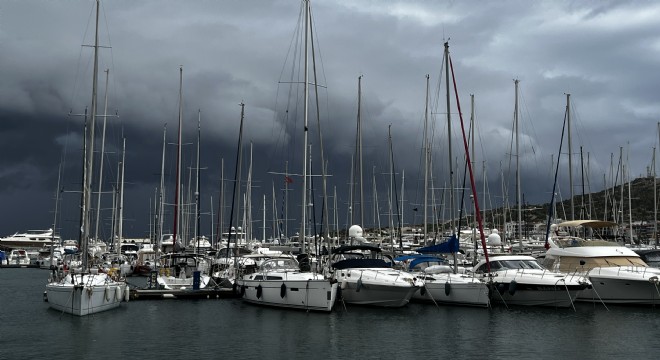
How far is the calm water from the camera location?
23.6 m

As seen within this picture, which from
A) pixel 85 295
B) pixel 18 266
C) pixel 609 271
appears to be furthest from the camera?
pixel 18 266

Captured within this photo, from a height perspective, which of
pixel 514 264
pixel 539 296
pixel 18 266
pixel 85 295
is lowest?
pixel 18 266

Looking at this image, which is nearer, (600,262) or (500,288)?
(500,288)

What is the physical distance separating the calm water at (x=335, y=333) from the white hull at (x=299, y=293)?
1.79 ft

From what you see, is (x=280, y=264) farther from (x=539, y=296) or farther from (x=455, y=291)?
(x=539, y=296)

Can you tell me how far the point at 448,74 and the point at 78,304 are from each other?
26402 mm

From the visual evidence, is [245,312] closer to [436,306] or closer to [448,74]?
[436,306]

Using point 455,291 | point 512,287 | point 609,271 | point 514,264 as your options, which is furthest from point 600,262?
point 455,291

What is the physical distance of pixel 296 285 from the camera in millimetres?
33281

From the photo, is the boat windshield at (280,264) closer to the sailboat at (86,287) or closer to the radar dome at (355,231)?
the radar dome at (355,231)

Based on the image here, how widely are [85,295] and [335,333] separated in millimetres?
13276

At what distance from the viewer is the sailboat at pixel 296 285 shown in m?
32.5

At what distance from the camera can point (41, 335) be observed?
27484 mm

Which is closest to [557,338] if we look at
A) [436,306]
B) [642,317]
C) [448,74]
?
[642,317]
